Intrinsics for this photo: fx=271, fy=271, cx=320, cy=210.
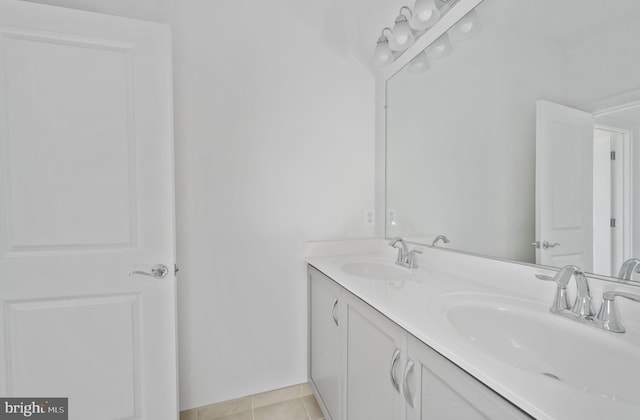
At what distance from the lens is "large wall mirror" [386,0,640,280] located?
78 centimetres

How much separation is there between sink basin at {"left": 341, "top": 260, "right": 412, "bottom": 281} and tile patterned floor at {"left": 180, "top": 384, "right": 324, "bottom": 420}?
0.82 m

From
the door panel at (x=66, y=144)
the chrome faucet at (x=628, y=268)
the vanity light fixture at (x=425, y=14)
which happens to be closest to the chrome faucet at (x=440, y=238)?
the chrome faucet at (x=628, y=268)

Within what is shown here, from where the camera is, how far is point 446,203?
1.43 m

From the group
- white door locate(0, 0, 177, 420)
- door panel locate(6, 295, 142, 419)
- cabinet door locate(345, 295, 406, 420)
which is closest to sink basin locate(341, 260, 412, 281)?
cabinet door locate(345, 295, 406, 420)

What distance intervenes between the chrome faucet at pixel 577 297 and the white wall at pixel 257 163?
1.18 meters

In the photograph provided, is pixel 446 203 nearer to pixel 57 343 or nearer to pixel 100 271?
pixel 100 271

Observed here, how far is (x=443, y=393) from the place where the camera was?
0.64 m

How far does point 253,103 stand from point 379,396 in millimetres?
1556

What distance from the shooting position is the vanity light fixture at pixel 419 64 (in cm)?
154

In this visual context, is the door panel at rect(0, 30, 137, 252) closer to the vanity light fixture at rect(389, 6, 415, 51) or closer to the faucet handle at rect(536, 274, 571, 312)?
the vanity light fixture at rect(389, 6, 415, 51)

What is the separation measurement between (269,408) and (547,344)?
58.1 inches

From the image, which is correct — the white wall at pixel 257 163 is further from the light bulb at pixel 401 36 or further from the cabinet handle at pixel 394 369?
the cabinet handle at pixel 394 369

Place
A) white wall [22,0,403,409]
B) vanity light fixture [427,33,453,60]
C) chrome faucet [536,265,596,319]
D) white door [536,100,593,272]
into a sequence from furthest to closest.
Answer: white wall [22,0,403,409], vanity light fixture [427,33,453,60], white door [536,100,593,272], chrome faucet [536,265,596,319]

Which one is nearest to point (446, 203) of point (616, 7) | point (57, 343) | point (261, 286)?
point (616, 7)
